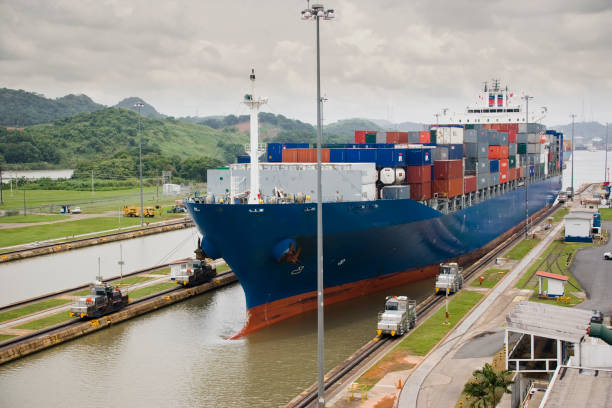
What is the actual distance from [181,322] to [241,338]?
4.80 m

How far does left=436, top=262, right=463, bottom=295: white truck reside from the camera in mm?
34969

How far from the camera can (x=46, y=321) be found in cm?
3114

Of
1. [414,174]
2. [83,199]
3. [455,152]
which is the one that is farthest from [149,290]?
[83,199]

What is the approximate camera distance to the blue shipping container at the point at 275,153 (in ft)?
129

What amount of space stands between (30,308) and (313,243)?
16.2m

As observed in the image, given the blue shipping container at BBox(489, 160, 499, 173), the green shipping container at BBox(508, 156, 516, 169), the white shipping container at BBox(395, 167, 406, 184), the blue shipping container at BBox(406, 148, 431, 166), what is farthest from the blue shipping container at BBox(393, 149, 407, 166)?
the green shipping container at BBox(508, 156, 516, 169)

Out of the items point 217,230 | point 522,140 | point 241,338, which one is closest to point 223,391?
point 241,338

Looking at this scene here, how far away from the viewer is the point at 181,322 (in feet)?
107

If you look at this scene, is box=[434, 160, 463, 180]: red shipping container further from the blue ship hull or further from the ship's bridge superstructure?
the ship's bridge superstructure

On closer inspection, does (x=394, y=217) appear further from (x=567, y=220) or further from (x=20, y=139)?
(x=20, y=139)

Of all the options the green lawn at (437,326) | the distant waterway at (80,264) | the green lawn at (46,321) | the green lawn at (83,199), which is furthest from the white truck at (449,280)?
the green lawn at (83,199)

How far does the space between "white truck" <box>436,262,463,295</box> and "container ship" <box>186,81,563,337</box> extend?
104 inches

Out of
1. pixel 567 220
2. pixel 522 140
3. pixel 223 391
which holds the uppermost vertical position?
pixel 522 140

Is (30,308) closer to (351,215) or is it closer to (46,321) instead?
(46,321)
